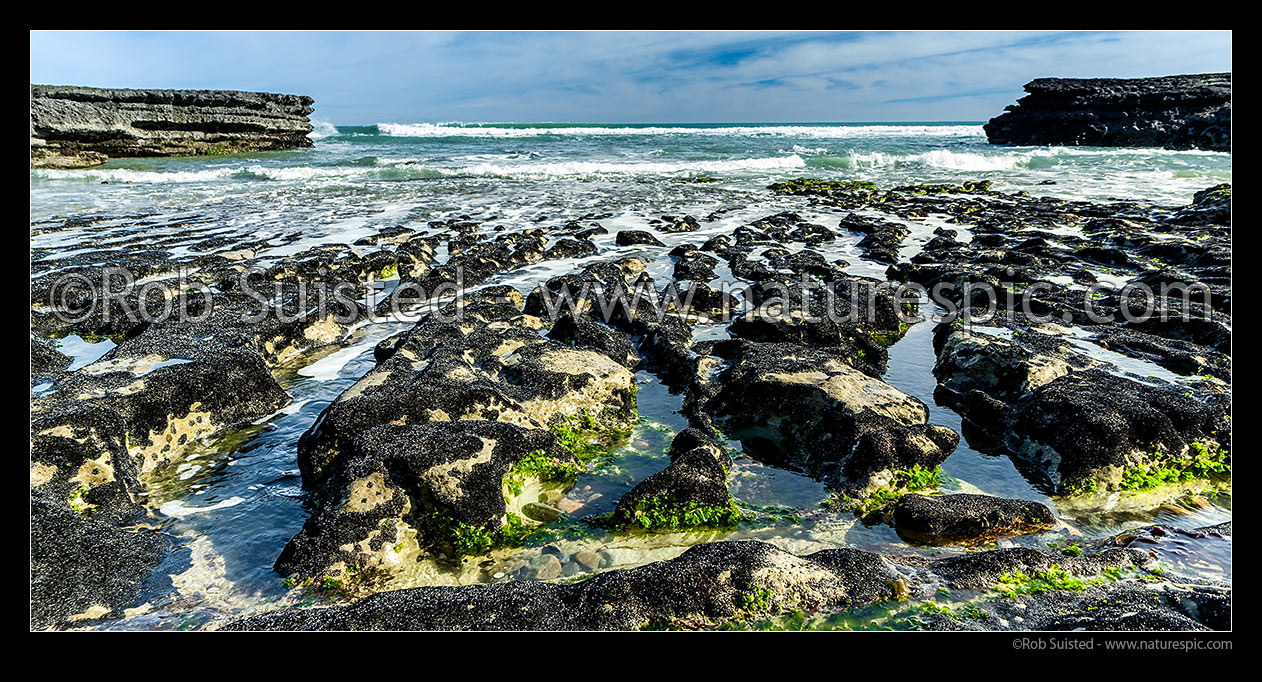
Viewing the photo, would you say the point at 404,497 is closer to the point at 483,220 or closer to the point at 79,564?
the point at 79,564

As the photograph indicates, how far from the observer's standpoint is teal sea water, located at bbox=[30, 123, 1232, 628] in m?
3.49

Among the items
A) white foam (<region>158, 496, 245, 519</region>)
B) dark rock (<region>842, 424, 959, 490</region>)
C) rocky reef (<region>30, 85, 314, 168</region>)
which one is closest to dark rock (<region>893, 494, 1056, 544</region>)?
dark rock (<region>842, 424, 959, 490</region>)

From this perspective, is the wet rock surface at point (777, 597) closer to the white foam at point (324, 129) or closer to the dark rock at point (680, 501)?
the dark rock at point (680, 501)

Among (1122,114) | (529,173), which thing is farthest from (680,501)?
(1122,114)

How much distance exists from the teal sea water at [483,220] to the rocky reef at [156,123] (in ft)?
5.96

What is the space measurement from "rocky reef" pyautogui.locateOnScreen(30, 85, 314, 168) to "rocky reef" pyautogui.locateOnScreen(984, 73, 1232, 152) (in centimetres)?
5798

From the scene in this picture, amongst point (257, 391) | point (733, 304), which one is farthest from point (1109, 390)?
point (257, 391)

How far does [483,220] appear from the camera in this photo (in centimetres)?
1585

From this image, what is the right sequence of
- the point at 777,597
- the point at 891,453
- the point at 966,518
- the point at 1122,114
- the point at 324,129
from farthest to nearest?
the point at 324,129 → the point at 1122,114 → the point at 891,453 → the point at 966,518 → the point at 777,597

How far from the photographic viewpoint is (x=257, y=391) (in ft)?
16.6

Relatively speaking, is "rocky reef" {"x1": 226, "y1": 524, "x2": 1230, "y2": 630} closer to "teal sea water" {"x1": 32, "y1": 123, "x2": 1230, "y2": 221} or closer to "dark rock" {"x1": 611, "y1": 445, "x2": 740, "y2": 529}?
"dark rock" {"x1": 611, "y1": 445, "x2": 740, "y2": 529}

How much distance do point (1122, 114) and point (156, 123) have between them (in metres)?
66.2

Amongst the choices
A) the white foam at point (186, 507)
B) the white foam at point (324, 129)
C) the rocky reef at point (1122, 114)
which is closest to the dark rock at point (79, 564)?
the white foam at point (186, 507)
